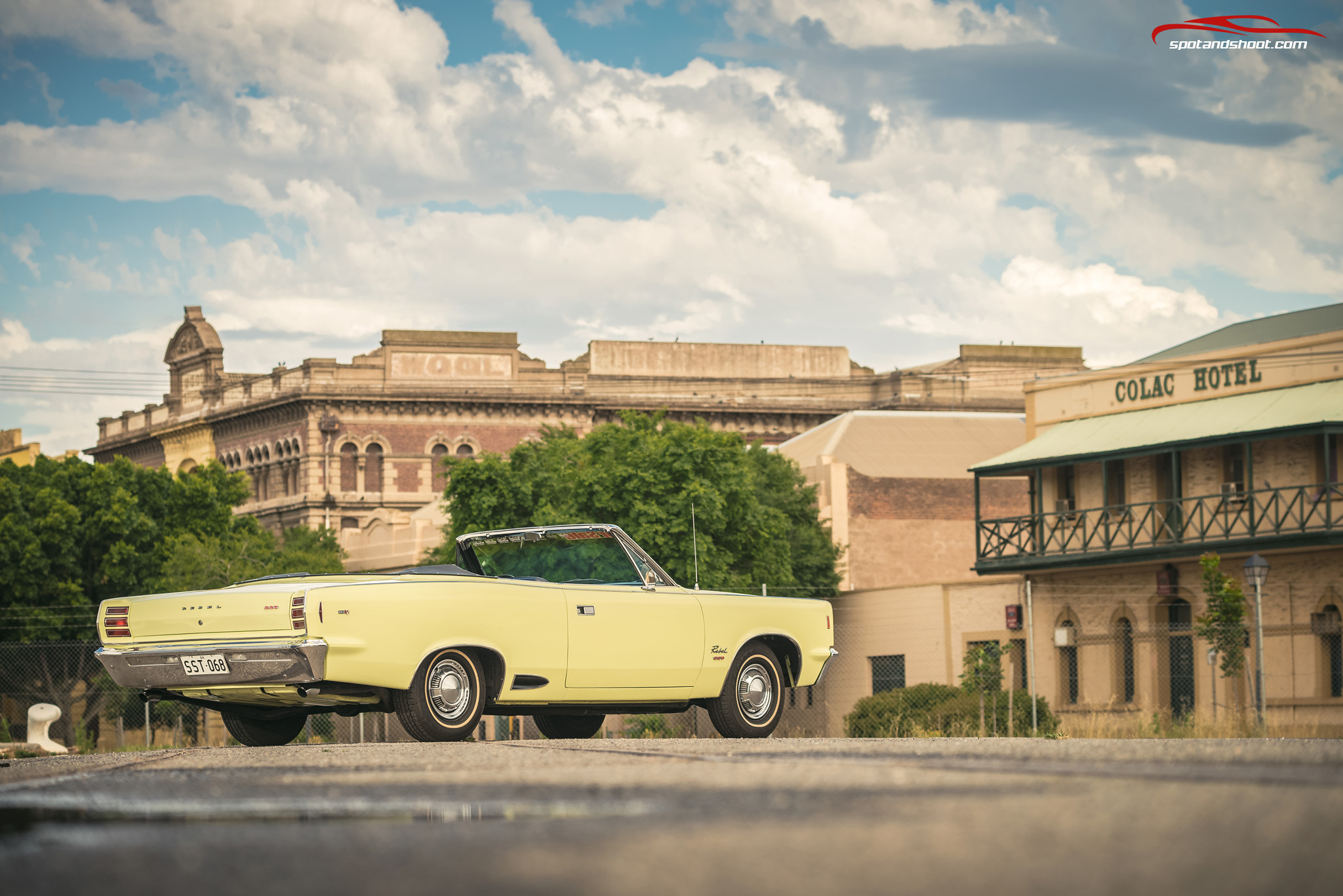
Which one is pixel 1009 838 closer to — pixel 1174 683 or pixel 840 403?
pixel 1174 683

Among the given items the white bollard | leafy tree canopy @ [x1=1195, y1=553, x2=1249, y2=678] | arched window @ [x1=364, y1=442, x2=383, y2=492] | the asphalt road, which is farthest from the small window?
arched window @ [x1=364, y1=442, x2=383, y2=492]

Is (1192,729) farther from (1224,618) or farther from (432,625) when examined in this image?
(432,625)

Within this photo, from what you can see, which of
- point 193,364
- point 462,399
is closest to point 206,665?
point 462,399

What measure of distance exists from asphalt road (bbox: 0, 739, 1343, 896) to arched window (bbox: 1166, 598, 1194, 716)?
24077 millimetres

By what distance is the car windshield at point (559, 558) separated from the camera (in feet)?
41.3

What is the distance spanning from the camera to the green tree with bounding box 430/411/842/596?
1526 inches

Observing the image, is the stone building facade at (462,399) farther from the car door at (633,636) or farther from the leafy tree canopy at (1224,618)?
the car door at (633,636)

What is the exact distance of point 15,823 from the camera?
5801mm

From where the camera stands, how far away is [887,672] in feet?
125

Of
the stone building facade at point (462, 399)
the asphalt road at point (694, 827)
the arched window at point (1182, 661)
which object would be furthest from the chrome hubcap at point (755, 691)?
the stone building facade at point (462, 399)

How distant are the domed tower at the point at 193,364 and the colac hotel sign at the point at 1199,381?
50083 millimetres

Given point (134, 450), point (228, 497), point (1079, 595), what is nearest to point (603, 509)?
point (1079, 595)

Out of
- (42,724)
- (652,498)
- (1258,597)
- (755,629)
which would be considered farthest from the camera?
(652,498)

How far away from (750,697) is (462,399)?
5659 centimetres
